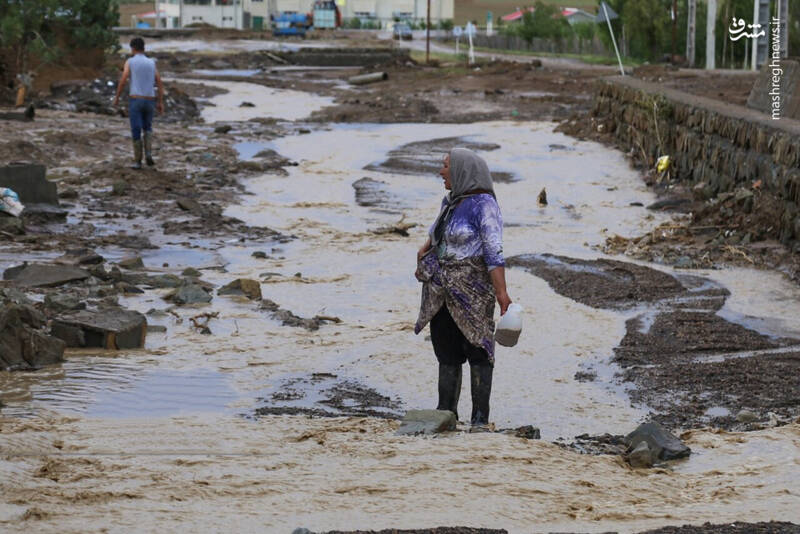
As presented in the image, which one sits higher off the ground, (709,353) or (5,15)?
(5,15)

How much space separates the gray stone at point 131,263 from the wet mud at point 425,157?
351 inches

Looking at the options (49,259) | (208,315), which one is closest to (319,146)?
(49,259)

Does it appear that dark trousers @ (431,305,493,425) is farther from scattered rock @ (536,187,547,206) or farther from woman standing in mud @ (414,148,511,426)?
scattered rock @ (536,187,547,206)

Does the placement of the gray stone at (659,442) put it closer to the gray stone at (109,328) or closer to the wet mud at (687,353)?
the wet mud at (687,353)

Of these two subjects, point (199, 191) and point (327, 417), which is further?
point (199, 191)

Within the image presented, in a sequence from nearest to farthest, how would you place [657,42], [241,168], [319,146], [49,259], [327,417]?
[327,417]
[49,259]
[241,168]
[319,146]
[657,42]

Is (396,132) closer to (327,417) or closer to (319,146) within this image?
(319,146)

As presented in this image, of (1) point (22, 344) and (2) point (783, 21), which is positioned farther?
(2) point (783, 21)

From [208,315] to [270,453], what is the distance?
12.6ft

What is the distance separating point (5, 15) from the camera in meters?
29.9

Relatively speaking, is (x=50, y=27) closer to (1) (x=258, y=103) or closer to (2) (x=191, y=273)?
(1) (x=258, y=103)

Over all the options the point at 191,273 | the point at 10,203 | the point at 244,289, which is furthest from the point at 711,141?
the point at 10,203

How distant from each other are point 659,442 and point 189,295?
531cm

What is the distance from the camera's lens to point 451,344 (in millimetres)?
7594
